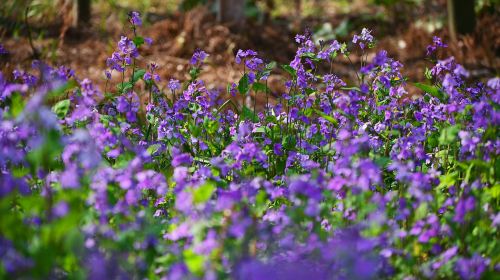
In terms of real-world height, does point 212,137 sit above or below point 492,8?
below

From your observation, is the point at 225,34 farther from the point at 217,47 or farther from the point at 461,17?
the point at 461,17

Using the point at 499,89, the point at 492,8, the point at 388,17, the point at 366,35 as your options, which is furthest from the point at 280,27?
the point at 499,89

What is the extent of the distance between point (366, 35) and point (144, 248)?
1.52m

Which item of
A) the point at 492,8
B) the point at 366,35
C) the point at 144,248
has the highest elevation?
the point at 492,8

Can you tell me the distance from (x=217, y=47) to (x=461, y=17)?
2325mm

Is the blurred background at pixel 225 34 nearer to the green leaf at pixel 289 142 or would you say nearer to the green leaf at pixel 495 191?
the green leaf at pixel 289 142

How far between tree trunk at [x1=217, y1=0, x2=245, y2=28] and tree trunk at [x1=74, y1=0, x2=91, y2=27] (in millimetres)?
1711

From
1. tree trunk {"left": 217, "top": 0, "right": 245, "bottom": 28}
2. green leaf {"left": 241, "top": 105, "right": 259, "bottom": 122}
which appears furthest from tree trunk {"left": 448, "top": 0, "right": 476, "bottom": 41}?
green leaf {"left": 241, "top": 105, "right": 259, "bottom": 122}

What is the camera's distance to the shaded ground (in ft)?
21.3

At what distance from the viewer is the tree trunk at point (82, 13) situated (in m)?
8.16

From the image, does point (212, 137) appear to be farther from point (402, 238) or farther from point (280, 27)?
point (280, 27)

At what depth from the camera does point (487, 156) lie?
2482 millimetres

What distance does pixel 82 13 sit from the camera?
8.32 meters

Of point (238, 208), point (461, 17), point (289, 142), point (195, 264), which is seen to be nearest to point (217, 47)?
point (461, 17)
